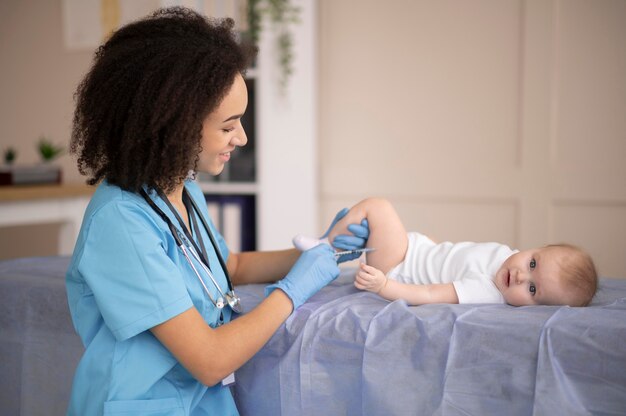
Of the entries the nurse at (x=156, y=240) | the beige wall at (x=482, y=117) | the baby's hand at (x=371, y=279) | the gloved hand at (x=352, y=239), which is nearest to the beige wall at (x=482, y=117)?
the beige wall at (x=482, y=117)

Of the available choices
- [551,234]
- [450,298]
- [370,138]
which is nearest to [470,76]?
[370,138]

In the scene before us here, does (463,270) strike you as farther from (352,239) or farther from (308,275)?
(308,275)

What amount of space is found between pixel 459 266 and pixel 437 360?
42cm

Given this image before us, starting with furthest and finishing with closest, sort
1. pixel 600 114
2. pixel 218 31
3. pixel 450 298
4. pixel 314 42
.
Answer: pixel 314 42 → pixel 600 114 → pixel 450 298 → pixel 218 31

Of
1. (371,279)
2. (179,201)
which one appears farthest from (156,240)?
(371,279)

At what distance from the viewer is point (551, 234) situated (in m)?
2.90

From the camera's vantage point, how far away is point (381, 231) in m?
1.65

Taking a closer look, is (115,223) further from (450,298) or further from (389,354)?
(450,298)

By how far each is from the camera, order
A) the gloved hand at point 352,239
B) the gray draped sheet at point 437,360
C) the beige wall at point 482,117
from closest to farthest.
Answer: the gray draped sheet at point 437,360, the gloved hand at point 352,239, the beige wall at point 482,117

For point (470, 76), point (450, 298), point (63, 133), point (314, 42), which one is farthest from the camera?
point (63, 133)

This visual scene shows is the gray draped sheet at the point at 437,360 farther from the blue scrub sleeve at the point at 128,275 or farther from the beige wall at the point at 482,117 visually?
the beige wall at the point at 482,117

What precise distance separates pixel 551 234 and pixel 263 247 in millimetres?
1302

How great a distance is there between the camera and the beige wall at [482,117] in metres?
2.79

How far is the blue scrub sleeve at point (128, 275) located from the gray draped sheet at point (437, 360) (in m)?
0.26
